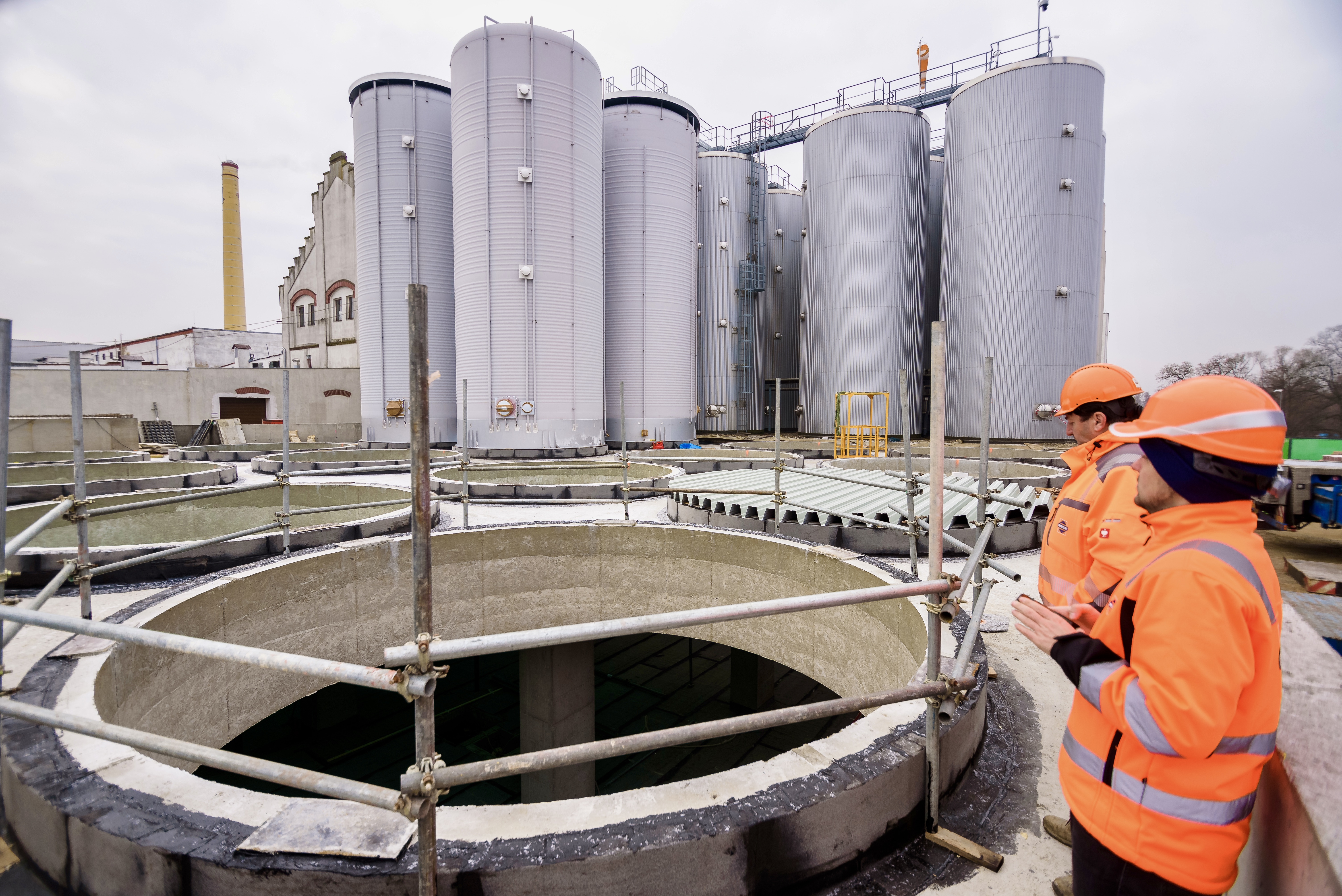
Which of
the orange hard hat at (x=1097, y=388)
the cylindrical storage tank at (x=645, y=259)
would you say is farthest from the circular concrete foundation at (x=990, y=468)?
the cylindrical storage tank at (x=645, y=259)

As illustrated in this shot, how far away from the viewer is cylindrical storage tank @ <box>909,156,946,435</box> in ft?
86.0

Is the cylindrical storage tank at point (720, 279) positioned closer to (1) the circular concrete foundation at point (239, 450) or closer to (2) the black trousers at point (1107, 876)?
(1) the circular concrete foundation at point (239, 450)

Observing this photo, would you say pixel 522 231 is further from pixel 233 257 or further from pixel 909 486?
pixel 233 257

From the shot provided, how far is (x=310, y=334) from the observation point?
119ft

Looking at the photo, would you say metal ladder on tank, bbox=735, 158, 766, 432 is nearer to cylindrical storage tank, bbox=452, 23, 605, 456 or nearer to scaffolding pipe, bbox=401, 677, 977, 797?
cylindrical storage tank, bbox=452, 23, 605, 456

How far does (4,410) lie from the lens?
323cm

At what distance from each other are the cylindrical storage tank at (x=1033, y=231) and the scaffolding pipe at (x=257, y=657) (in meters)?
23.9

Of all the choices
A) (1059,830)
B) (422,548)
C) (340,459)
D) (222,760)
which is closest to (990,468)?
(1059,830)

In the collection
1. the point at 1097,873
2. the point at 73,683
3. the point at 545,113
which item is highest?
the point at 545,113

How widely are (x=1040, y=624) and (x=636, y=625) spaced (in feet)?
4.27

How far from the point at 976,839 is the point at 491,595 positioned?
6842mm

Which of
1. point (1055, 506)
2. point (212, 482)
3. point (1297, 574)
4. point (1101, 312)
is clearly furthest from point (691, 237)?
point (1055, 506)

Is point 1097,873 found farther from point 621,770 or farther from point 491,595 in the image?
point 621,770

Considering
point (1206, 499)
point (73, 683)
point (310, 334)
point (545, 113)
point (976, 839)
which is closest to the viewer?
point (1206, 499)
